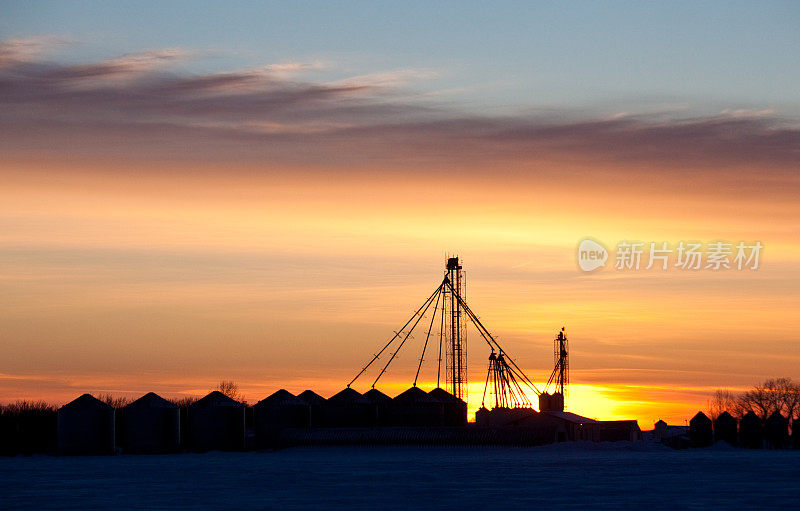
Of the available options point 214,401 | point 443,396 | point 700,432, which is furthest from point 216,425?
point 700,432

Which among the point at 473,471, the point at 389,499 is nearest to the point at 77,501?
the point at 389,499

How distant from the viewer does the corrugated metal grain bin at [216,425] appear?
3910 inches

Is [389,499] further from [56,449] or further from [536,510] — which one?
[56,449]

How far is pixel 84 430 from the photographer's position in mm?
95875

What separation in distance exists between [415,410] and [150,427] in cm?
2392

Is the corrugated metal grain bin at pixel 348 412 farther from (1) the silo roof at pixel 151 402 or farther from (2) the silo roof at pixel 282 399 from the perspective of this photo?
(1) the silo roof at pixel 151 402

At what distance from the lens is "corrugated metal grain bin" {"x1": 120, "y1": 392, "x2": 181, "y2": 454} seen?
9738 cm

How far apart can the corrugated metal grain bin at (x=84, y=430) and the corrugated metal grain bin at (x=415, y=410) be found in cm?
2537

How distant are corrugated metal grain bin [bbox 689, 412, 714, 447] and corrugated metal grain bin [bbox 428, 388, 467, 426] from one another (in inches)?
877

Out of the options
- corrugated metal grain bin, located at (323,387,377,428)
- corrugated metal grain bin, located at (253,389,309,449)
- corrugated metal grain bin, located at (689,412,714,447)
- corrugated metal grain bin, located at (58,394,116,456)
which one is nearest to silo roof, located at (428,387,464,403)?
corrugated metal grain bin, located at (323,387,377,428)

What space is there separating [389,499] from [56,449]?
2586 inches

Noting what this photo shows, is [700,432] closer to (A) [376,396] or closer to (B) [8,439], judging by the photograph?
(A) [376,396]

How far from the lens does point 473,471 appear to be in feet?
196

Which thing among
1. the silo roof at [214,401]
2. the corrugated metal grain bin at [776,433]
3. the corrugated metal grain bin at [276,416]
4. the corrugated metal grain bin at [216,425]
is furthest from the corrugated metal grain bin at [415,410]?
the corrugated metal grain bin at [776,433]
